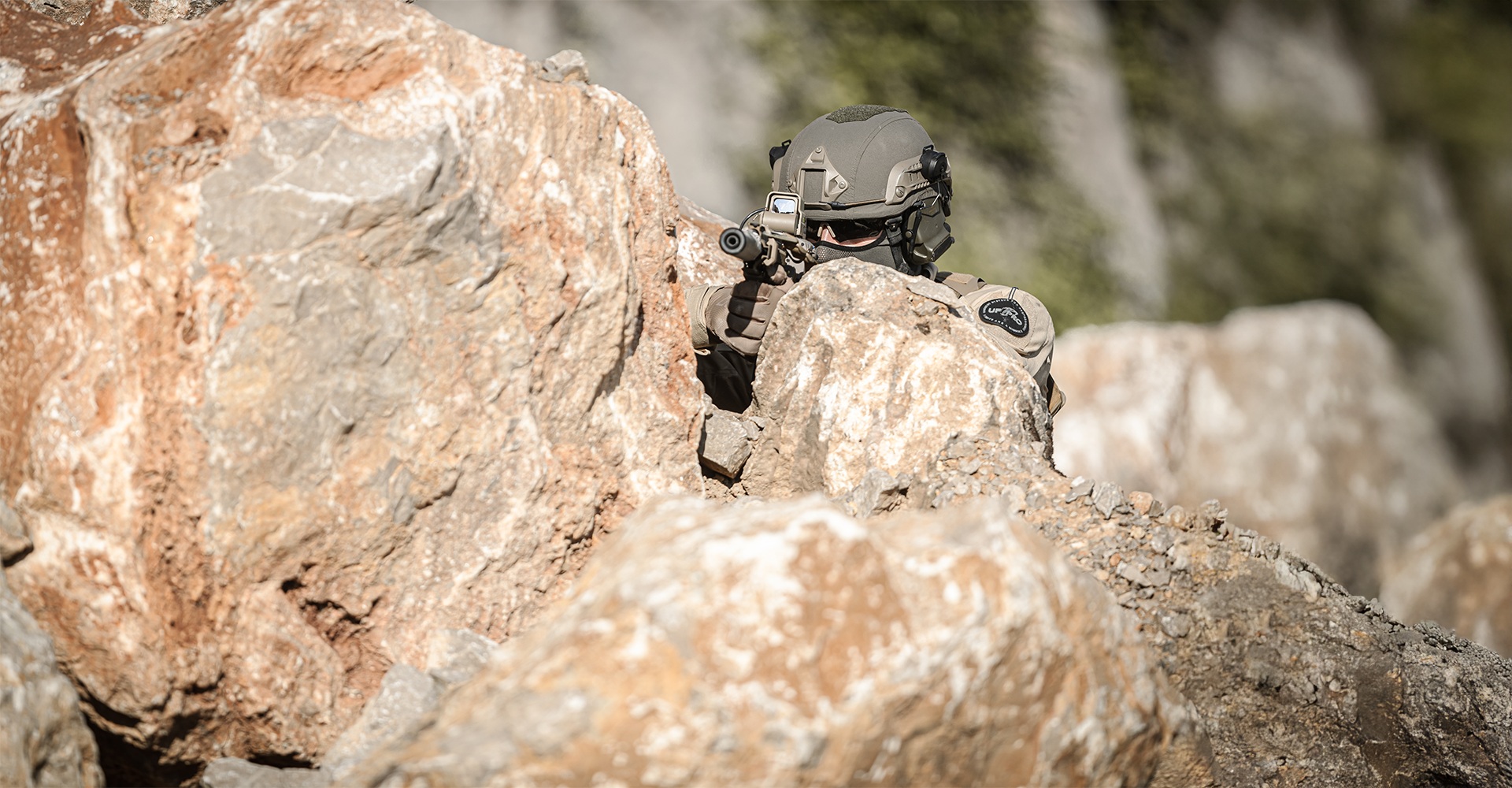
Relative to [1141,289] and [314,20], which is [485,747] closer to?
[314,20]

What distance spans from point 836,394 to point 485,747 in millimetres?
2170

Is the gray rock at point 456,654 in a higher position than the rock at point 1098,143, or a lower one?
higher

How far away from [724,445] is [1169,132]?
1239cm

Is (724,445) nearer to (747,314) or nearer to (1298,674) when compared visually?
(747,314)

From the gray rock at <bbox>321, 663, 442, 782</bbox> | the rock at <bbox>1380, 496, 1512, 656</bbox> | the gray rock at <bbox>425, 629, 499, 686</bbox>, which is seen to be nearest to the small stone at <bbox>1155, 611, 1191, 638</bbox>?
the gray rock at <bbox>425, 629, 499, 686</bbox>

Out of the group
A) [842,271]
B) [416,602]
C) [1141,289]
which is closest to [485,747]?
[416,602]

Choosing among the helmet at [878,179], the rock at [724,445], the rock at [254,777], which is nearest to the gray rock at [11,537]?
the rock at [254,777]

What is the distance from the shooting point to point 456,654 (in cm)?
328

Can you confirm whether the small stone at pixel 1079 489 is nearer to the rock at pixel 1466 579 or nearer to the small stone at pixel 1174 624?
the small stone at pixel 1174 624

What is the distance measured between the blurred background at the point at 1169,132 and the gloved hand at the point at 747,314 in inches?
305

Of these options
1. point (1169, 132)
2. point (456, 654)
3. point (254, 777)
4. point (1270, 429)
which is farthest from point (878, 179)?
point (1169, 132)

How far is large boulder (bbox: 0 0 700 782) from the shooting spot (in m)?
3.08

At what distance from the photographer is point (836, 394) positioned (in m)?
4.26

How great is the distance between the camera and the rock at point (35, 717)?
262 cm
